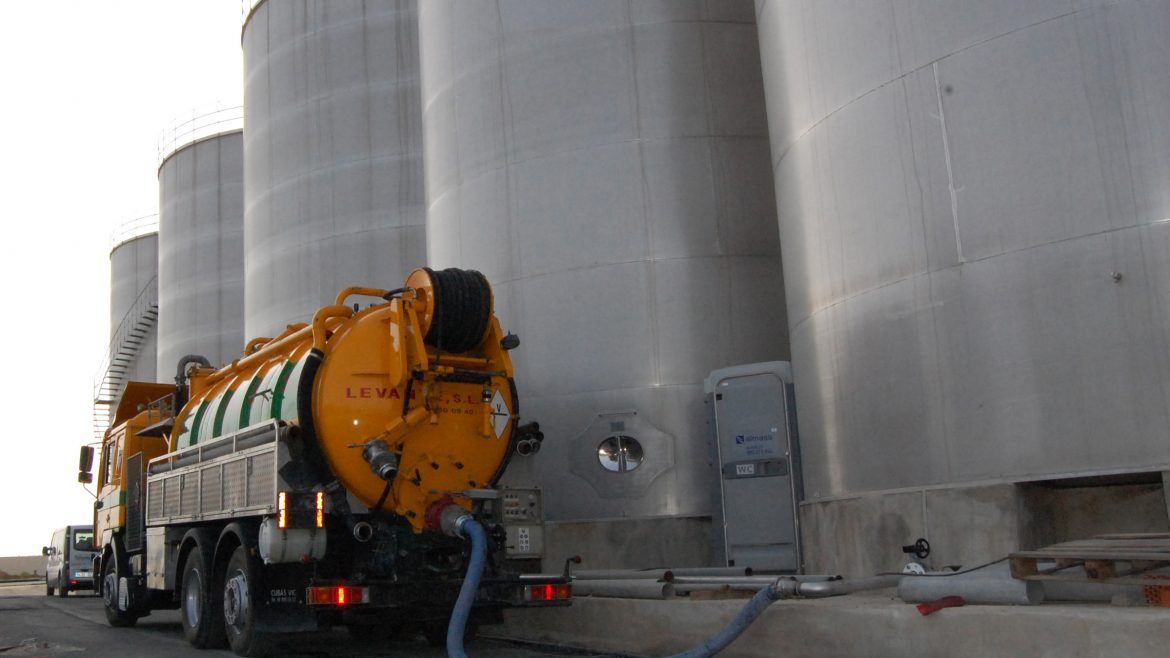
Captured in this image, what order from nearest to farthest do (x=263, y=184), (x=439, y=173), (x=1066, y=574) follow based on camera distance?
(x=1066, y=574) < (x=439, y=173) < (x=263, y=184)

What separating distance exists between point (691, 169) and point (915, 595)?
26.8ft

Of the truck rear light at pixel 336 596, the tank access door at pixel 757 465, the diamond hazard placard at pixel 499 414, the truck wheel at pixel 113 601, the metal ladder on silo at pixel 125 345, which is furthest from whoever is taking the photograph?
the metal ladder on silo at pixel 125 345

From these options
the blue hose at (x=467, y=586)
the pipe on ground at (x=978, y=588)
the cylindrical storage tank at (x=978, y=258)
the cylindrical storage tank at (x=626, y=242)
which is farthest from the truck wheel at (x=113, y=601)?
the pipe on ground at (x=978, y=588)

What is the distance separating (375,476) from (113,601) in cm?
753

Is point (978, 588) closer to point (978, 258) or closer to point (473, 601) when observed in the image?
point (978, 258)

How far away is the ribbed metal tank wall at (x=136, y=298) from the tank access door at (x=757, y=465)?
35546mm

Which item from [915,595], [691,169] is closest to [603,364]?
[691,169]

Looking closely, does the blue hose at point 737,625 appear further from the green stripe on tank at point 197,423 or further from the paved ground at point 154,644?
the green stripe on tank at point 197,423

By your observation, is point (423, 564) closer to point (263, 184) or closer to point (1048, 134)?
point (1048, 134)

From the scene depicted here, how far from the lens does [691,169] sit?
15211mm

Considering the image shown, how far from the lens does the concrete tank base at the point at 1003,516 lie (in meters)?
9.21

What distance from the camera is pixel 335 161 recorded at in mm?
25391

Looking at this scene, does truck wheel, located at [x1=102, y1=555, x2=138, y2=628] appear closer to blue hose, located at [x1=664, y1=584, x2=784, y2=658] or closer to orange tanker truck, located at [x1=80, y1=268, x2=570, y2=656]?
orange tanker truck, located at [x1=80, y1=268, x2=570, y2=656]

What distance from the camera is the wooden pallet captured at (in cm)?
700
